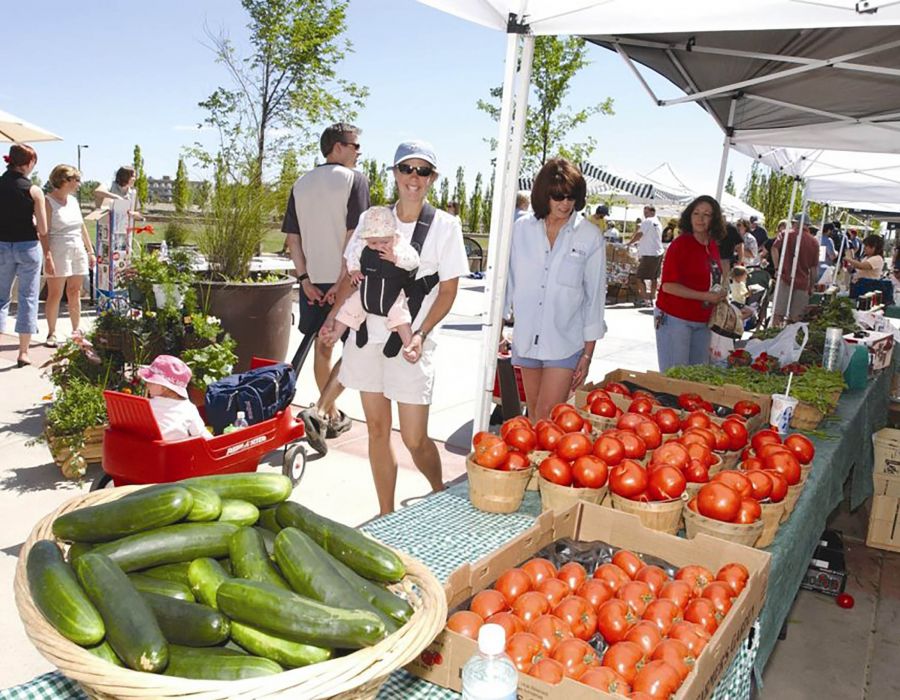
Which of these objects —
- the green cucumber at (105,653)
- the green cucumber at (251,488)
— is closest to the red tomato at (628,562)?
the green cucumber at (251,488)

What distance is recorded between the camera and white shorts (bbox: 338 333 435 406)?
12.0ft

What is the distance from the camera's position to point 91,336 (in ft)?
17.3

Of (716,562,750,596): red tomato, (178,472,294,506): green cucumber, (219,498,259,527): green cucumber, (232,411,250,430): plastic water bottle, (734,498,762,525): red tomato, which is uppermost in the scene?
(178,472,294,506): green cucumber

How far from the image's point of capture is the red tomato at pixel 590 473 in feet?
8.23

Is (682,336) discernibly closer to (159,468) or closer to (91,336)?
(159,468)

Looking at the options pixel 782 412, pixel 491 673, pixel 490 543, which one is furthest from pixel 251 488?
pixel 782 412

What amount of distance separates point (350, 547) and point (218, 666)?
1.42 feet

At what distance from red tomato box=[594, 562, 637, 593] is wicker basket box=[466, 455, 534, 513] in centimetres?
55

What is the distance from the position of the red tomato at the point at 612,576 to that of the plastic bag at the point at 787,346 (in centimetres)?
360

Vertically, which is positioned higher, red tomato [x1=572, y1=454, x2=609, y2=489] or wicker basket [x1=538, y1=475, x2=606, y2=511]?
red tomato [x1=572, y1=454, x2=609, y2=489]

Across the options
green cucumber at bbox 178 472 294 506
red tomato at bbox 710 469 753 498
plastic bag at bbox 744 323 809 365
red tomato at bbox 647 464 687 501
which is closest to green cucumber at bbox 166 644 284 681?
green cucumber at bbox 178 472 294 506

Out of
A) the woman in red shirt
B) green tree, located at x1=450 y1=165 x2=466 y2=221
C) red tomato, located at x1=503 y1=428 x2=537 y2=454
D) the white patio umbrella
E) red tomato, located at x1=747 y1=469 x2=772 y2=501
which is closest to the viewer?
red tomato, located at x1=747 y1=469 x2=772 y2=501

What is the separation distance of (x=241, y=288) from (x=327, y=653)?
5.23 meters

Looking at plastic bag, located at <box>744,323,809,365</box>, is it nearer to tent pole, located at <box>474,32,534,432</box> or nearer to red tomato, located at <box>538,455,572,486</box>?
tent pole, located at <box>474,32,534,432</box>
